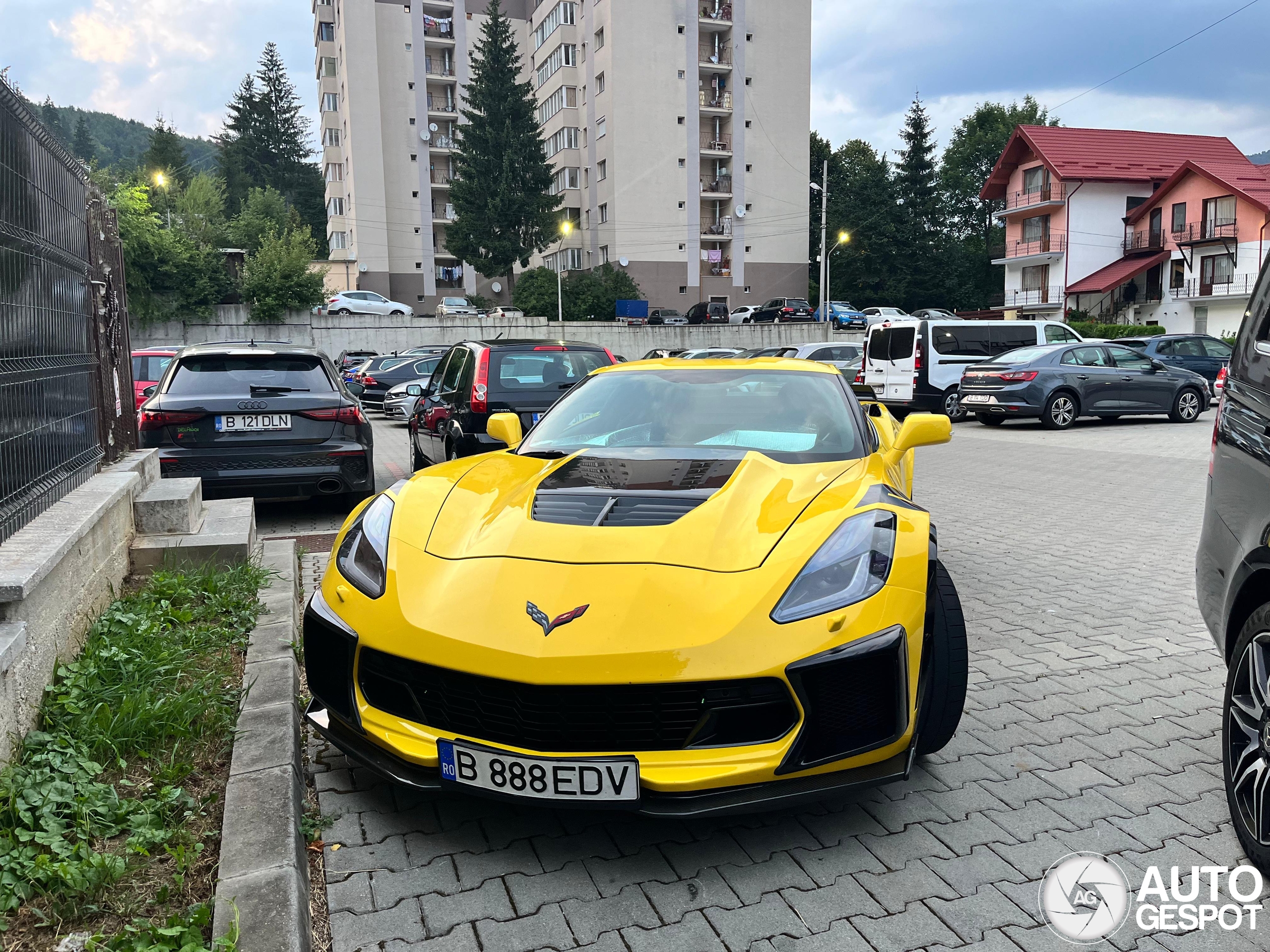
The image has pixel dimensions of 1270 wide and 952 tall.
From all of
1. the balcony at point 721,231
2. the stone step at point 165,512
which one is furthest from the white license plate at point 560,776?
the balcony at point 721,231

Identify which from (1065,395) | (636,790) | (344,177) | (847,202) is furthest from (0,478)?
(344,177)

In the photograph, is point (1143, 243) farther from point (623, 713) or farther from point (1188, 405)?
point (623, 713)

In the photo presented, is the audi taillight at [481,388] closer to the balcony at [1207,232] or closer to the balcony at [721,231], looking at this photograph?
the balcony at [1207,232]

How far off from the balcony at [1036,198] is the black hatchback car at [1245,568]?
56.4 metres

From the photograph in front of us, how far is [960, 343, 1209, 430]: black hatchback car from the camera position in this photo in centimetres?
1808

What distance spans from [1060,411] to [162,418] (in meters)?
15.4

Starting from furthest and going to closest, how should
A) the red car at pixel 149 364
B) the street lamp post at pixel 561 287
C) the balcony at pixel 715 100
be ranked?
the balcony at pixel 715 100
the street lamp post at pixel 561 287
the red car at pixel 149 364

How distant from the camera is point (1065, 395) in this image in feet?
59.4

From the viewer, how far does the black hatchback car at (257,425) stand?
8195 mm

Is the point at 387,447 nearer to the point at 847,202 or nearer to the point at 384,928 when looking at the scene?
the point at 384,928

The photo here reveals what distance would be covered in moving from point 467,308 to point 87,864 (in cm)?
5503

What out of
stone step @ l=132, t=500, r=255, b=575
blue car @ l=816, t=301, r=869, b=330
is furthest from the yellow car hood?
blue car @ l=816, t=301, r=869, b=330

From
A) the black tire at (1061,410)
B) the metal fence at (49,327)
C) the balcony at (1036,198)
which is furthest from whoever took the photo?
the balcony at (1036,198)

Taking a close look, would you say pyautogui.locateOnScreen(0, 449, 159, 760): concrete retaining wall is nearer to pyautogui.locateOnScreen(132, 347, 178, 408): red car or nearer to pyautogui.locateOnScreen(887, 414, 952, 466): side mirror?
pyautogui.locateOnScreen(887, 414, 952, 466): side mirror
